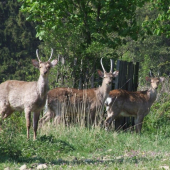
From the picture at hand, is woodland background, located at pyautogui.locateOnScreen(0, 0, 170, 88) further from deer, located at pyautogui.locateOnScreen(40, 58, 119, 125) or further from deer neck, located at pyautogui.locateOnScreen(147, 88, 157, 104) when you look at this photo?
deer neck, located at pyautogui.locateOnScreen(147, 88, 157, 104)

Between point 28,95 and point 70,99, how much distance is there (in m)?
2.08

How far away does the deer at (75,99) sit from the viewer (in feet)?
40.1

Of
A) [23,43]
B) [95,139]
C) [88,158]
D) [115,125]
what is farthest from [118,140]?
[23,43]

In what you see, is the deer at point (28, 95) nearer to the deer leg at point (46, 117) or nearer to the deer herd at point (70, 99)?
the deer herd at point (70, 99)

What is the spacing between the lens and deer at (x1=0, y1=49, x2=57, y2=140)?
10219 mm

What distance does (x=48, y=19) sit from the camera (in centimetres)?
1401

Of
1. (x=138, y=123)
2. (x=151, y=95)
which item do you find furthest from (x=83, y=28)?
(x=138, y=123)

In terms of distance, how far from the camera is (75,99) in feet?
40.7

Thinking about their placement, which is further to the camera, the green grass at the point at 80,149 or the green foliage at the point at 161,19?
the green foliage at the point at 161,19

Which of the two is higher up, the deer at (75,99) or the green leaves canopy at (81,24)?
the green leaves canopy at (81,24)


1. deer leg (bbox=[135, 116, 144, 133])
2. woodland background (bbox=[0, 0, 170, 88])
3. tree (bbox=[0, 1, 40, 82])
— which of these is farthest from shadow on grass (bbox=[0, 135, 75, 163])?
tree (bbox=[0, 1, 40, 82])

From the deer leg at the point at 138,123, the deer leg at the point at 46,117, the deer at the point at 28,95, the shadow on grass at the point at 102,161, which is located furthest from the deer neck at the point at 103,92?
the shadow on grass at the point at 102,161

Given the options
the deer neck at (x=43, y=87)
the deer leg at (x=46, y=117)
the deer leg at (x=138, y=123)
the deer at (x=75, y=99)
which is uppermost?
the deer neck at (x=43, y=87)

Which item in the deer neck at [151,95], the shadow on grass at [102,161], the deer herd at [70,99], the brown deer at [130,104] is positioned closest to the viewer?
the shadow on grass at [102,161]
